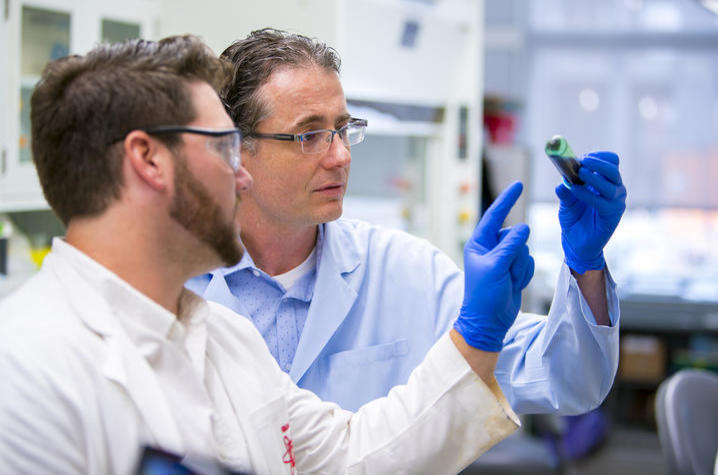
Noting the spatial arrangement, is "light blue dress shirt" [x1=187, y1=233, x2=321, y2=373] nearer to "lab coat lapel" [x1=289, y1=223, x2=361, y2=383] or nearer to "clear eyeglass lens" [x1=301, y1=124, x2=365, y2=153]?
"lab coat lapel" [x1=289, y1=223, x2=361, y2=383]

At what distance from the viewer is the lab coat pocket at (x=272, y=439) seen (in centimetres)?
103

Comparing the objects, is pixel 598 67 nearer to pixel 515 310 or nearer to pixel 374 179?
pixel 374 179

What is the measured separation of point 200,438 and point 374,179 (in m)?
2.50

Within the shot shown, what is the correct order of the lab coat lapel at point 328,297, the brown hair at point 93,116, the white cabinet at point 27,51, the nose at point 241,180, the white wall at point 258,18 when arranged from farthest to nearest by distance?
the white wall at point 258,18
the white cabinet at point 27,51
the lab coat lapel at point 328,297
the nose at point 241,180
the brown hair at point 93,116

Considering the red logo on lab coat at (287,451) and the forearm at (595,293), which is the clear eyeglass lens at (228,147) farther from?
the forearm at (595,293)

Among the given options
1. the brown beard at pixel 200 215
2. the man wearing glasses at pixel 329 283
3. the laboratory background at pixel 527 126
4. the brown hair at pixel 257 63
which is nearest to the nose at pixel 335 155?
the man wearing glasses at pixel 329 283

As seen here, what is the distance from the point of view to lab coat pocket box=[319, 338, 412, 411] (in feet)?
4.84

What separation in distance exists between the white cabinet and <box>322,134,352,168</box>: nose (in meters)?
1.44

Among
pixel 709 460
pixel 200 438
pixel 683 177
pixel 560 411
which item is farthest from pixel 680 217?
pixel 200 438

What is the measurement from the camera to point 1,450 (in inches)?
30.6

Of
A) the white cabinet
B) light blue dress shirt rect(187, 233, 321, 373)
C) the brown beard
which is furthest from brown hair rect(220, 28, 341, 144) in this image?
the white cabinet

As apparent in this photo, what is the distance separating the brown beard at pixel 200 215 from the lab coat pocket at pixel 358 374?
0.52 meters

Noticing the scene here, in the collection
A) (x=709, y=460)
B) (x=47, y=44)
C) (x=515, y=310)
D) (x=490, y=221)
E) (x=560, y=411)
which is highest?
(x=47, y=44)

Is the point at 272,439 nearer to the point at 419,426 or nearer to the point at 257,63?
the point at 419,426
